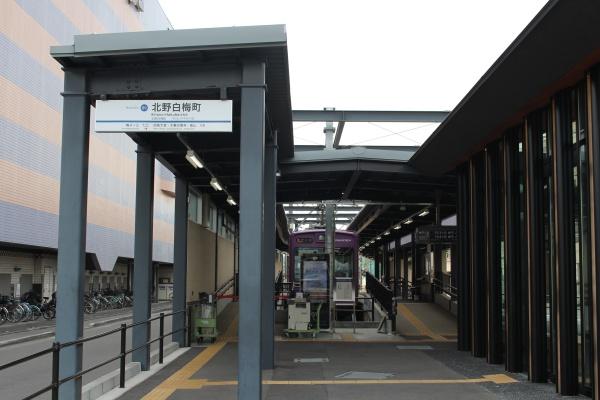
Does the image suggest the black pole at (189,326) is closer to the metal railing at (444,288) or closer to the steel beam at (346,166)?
the steel beam at (346,166)

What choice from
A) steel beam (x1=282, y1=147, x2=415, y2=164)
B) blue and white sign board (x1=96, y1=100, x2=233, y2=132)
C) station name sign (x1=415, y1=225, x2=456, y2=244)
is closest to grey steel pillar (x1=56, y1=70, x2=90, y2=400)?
blue and white sign board (x1=96, y1=100, x2=233, y2=132)

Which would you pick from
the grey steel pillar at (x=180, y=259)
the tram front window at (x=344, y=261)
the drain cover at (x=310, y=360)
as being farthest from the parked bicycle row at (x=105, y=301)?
the drain cover at (x=310, y=360)

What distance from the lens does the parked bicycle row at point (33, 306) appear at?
25469mm

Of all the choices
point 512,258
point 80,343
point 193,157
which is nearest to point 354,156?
point 193,157

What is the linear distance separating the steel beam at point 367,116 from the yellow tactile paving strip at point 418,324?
7040 millimetres

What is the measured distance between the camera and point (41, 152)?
26750mm

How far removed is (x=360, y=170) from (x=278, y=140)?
10.3 ft

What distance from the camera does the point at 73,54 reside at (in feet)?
27.3

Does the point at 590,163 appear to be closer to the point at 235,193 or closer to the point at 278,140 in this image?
the point at 278,140

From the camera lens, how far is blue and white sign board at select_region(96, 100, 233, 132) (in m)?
8.27

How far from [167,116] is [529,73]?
4818 mm

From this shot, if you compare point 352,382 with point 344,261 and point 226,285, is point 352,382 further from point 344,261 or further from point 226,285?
point 226,285

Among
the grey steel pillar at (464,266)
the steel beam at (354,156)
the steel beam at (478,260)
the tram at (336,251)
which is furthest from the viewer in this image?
the tram at (336,251)

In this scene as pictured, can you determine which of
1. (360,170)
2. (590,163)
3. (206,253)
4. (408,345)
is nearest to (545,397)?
(590,163)
